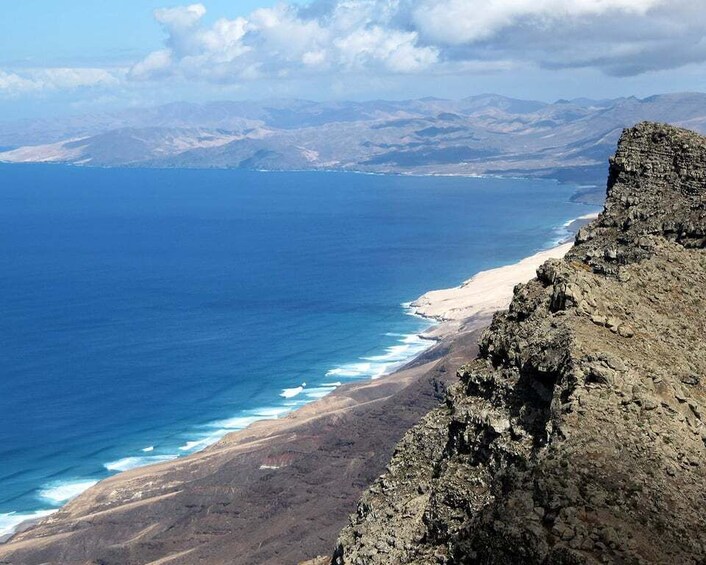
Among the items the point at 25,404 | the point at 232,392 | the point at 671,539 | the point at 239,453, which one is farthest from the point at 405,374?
the point at 671,539

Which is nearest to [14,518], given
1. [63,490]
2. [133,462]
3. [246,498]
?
[63,490]

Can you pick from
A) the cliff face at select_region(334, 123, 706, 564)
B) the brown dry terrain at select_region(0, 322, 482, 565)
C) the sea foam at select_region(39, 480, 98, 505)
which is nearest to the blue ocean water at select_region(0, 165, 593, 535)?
the sea foam at select_region(39, 480, 98, 505)

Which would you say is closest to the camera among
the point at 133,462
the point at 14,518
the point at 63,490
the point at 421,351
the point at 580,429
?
the point at 580,429

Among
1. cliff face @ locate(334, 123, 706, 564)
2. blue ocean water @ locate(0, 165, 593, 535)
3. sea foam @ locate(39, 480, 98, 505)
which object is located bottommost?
blue ocean water @ locate(0, 165, 593, 535)

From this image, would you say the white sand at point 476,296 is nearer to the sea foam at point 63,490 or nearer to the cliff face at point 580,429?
the sea foam at point 63,490

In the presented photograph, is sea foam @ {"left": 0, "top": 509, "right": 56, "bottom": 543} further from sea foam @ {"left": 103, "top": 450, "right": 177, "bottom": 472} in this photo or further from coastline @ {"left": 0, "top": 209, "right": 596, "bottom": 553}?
sea foam @ {"left": 103, "top": 450, "right": 177, "bottom": 472}

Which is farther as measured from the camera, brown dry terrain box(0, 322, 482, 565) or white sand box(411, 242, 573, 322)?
white sand box(411, 242, 573, 322)

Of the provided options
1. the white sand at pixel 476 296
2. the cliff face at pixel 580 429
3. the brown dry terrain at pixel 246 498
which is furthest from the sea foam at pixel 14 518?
the white sand at pixel 476 296

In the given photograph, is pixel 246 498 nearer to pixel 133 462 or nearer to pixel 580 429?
pixel 133 462

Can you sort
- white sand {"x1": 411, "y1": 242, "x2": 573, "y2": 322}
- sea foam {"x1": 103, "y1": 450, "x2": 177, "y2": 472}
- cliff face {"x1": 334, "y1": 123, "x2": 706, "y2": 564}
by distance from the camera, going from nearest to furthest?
cliff face {"x1": 334, "y1": 123, "x2": 706, "y2": 564}
sea foam {"x1": 103, "y1": 450, "x2": 177, "y2": 472}
white sand {"x1": 411, "y1": 242, "x2": 573, "y2": 322}
